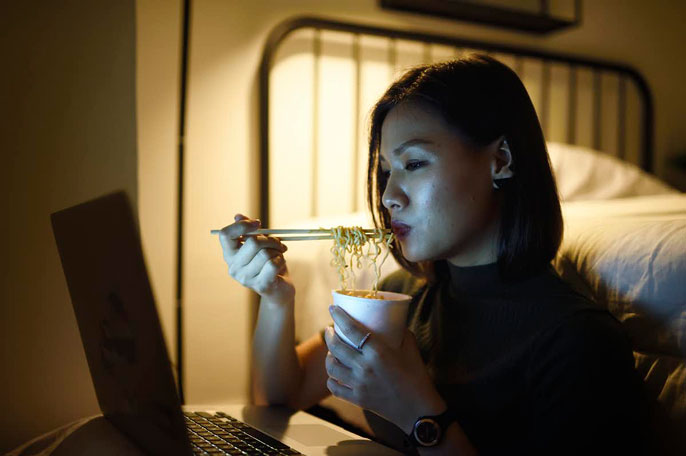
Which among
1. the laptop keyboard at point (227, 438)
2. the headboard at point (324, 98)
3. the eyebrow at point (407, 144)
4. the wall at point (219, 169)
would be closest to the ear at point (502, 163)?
the eyebrow at point (407, 144)

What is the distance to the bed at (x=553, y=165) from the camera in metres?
0.86

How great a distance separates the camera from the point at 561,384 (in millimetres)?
762

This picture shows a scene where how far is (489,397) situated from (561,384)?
124mm

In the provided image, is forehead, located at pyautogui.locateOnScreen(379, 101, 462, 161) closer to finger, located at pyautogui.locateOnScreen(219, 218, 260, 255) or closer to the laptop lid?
finger, located at pyautogui.locateOnScreen(219, 218, 260, 255)

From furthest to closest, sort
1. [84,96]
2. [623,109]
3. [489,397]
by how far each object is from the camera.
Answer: [623,109] < [84,96] < [489,397]

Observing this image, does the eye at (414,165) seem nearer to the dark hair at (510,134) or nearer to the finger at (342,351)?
the dark hair at (510,134)

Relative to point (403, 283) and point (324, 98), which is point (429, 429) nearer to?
point (403, 283)

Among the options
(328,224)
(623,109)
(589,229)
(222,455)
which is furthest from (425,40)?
(222,455)

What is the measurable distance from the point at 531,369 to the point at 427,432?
177 millimetres

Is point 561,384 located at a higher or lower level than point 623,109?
lower

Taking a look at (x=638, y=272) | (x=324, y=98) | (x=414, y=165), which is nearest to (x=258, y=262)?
(x=414, y=165)

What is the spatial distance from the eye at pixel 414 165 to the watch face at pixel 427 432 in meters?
0.40

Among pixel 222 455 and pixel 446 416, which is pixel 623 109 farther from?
pixel 222 455

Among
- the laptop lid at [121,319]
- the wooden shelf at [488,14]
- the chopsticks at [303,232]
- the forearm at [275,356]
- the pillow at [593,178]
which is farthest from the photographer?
the wooden shelf at [488,14]
